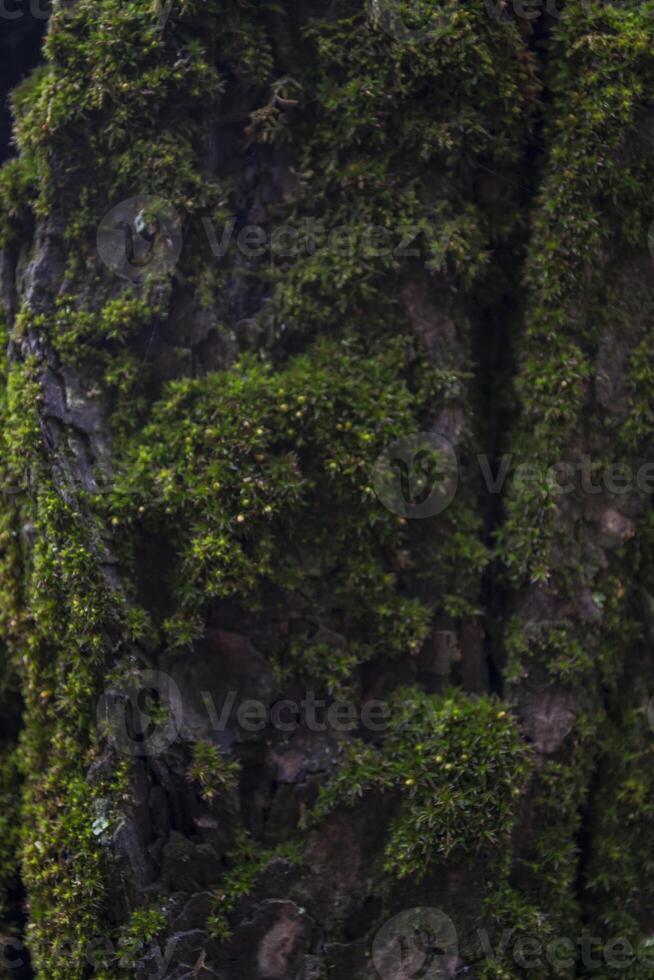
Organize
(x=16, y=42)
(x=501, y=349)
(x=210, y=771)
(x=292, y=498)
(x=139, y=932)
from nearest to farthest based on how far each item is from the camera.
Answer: (x=139, y=932) → (x=210, y=771) → (x=292, y=498) → (x=501, y=349) → (x=16, y=42)

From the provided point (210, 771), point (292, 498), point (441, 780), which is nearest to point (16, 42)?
point (292, 498)

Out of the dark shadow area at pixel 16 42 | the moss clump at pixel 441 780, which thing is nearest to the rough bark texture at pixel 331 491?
the moss clump at pixel 441 780

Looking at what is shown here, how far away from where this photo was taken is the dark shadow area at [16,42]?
4.54 meters

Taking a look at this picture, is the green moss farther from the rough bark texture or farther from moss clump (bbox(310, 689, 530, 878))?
moss clump (bbox(310, 689, 530, 878))

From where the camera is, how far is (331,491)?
3617mm

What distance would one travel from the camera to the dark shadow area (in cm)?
454

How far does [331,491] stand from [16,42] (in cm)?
296

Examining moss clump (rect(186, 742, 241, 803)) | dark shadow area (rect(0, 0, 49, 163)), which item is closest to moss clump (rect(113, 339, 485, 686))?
moss clump (rect(186, 742, 241, 803))

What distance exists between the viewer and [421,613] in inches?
144

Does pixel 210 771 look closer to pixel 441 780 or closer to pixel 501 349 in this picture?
pixel 441 780

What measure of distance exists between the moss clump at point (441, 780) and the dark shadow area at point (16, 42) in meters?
3.46

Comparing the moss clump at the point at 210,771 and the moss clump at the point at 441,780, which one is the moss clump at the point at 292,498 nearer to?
the moss clump at the point at 441,780

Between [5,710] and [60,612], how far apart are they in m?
0.79

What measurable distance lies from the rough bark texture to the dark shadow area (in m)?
0.67
